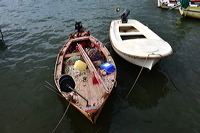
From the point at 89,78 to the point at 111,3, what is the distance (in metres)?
21.4

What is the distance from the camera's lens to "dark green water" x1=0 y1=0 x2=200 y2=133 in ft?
24.9

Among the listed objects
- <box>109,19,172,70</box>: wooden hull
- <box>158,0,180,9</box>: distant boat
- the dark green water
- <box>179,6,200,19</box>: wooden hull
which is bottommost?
the dark green water

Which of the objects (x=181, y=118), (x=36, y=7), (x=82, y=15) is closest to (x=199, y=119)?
(x=181, y=118)

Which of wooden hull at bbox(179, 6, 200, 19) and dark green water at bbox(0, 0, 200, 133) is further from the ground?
wooden hull at bbox(179, 6, 200, 19)

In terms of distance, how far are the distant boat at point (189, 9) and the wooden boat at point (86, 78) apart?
1490 cm

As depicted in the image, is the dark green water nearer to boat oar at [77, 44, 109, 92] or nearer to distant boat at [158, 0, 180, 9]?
boat oar at [77, 44, 109, 92]

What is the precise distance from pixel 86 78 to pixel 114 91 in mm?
2121

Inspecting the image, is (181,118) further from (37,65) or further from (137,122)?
(37,65)

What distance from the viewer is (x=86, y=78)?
28.5 feet

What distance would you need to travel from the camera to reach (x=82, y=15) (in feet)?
71.2

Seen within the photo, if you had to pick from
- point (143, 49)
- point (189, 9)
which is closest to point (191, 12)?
point (189, 9)

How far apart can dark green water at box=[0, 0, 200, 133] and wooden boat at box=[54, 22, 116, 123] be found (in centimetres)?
130

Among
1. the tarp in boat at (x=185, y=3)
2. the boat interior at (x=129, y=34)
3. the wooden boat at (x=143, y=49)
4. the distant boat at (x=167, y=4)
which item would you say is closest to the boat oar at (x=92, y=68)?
the wooden boat at (x=143, y=49)

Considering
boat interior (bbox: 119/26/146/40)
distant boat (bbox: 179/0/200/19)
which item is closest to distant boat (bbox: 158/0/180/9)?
distant boat (bbox: 179/0/200/19)
